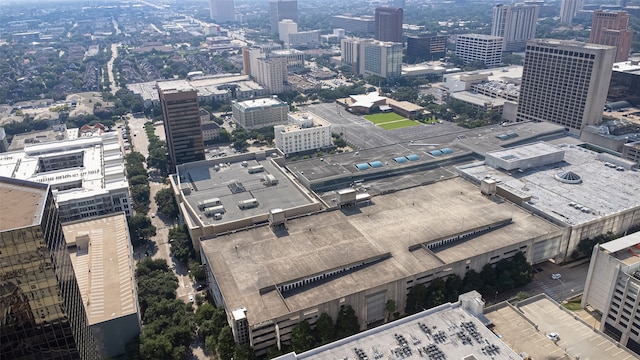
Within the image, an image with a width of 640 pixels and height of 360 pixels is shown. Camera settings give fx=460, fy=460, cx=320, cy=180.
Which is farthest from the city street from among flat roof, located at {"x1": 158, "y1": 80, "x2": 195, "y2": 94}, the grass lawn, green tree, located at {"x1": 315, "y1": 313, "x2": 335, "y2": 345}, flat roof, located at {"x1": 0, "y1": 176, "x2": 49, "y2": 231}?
the grass lawn

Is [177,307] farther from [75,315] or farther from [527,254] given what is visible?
[527,254]

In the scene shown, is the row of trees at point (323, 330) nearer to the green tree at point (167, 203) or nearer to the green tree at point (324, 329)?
the green tree at point (324, 329)

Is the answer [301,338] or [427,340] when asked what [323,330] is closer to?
[301,338]

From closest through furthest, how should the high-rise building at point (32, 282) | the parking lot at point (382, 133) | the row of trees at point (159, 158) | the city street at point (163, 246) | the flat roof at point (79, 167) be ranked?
1. the high-rise building at point (32, 282)
2. the city street at point (163, 246)
3. the flat roof at point (79, 167)
4. the row of trees at point (159, 158)
5. the parking lot at point (382, 133)

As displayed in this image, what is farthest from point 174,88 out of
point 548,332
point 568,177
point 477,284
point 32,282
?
point 548,332

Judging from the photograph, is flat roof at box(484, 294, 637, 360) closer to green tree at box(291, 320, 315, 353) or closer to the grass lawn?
green tree at box(291, 320, 315, 353)

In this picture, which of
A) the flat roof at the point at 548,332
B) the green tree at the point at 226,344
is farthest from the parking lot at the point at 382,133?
the green tree at the point at 226,344
